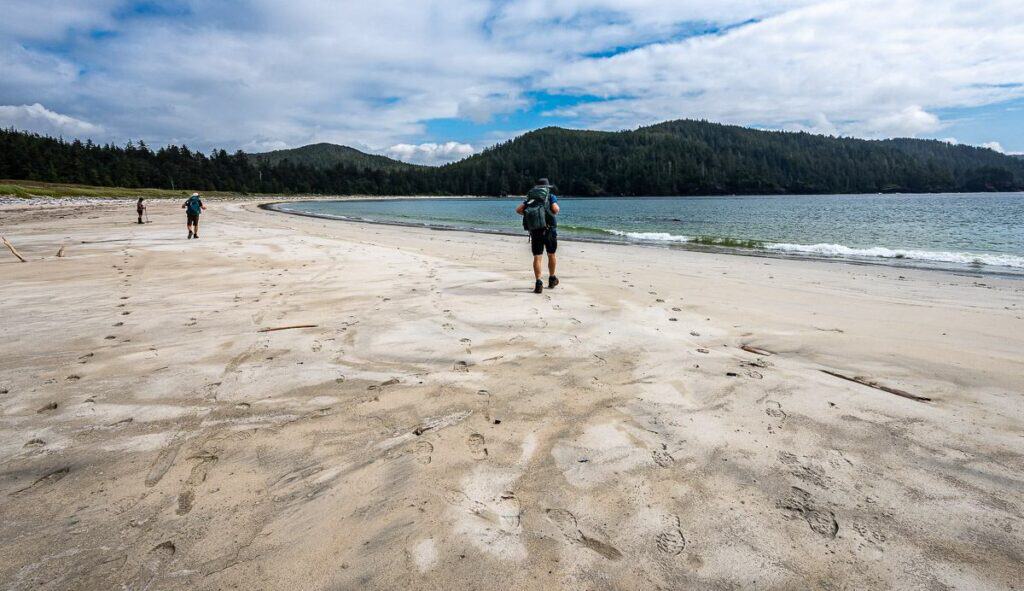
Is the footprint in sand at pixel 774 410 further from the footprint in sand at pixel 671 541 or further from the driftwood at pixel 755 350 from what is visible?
the footprint in sand at pixel 671 541

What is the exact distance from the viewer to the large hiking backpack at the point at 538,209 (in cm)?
889

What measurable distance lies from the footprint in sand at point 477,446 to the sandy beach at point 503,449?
40mm

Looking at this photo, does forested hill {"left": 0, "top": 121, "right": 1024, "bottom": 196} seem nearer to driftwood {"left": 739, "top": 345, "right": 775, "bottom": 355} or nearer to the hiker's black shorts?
the hiker's black shorts

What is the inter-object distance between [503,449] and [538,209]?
21.0ft

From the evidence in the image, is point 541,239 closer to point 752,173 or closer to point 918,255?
point 918,255

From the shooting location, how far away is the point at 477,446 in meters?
3.25

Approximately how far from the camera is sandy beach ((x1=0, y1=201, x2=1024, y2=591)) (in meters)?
2.23

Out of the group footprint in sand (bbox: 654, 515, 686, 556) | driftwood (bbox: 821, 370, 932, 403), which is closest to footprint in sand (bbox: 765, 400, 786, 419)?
driftwood (bbox: 821, 370, 932, 403)

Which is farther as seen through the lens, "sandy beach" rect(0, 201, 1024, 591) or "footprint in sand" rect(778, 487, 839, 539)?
"footprint in sand" rect(778, 487, 839, 539)

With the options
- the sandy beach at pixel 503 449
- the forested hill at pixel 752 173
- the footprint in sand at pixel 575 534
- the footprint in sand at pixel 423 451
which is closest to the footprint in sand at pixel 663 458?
the sandy beach at pixel 503 449

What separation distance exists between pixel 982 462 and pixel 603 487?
266 cm

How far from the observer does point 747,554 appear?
2287 millimetres

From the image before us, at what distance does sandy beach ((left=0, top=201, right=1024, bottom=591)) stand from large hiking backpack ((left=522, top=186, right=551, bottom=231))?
2.52m

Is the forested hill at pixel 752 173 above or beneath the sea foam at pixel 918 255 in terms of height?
above
